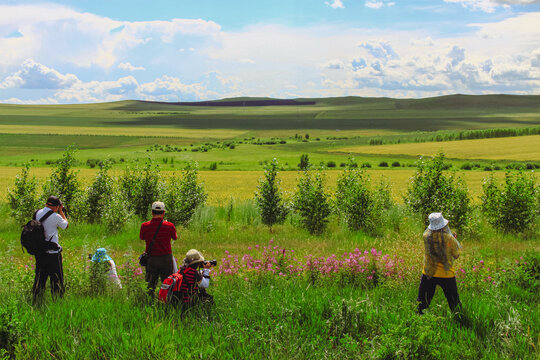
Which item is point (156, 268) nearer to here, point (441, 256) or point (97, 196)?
point (441, 256)

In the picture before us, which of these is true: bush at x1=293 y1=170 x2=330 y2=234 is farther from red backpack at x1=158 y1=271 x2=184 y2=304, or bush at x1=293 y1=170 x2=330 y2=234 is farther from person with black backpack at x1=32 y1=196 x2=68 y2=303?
red backpack at x1=158 y1=271 x2=184 y2=304

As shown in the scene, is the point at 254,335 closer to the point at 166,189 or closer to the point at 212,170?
the point at 166,189

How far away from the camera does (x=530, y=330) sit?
19.8ft

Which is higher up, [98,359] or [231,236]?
[98,359]

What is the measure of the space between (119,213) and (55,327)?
479 inches

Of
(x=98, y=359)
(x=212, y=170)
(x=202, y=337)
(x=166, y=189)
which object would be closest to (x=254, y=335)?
(x=202, y=337)

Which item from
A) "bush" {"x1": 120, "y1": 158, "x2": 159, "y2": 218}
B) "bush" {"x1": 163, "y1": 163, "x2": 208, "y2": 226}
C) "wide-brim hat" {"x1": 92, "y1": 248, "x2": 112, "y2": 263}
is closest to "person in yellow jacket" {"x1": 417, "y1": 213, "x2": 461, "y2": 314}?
"wide-brim hat" {"x1": 92, "y1": 248, "x2": 112, "y2": 263}

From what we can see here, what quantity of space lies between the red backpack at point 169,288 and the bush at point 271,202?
12.6 meters

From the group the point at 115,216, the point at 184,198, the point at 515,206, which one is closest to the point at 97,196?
the point at 115,216

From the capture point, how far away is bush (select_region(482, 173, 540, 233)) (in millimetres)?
17547

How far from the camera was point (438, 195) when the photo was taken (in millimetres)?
18156

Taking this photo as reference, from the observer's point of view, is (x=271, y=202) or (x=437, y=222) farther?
(x=271, y=202)

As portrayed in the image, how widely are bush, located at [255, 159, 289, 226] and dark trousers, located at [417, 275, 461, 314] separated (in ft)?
39.4

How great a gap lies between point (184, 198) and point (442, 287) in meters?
13.9
